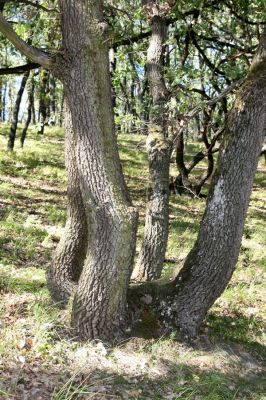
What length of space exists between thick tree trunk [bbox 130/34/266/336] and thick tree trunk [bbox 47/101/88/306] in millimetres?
966

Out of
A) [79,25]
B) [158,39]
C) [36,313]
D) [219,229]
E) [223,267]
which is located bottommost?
[36,313]

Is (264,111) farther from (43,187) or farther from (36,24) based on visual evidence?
(43,187)

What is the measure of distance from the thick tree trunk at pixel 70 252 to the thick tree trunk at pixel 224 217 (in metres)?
0.97

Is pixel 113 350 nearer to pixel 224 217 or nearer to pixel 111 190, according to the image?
pixel 111 190

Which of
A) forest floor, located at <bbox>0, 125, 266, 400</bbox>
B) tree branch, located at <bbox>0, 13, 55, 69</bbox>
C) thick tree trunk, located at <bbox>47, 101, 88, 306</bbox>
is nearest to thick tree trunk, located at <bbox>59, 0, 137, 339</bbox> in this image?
tree branch, located at <bbox>0, 13, 55, 69</bbox>

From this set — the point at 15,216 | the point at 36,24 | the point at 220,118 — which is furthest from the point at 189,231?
the point at 36,24

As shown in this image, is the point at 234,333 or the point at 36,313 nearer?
the point at 36,313

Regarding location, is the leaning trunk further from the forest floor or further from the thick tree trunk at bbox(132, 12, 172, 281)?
the thick tree trunk at bbox(132, 12, 172, 281)

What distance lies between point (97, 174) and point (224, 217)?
153 cm

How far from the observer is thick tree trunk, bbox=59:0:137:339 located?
175 inches

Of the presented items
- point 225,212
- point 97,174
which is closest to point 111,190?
point 97,174

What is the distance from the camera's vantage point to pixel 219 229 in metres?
5.02

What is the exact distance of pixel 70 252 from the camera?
224 inches

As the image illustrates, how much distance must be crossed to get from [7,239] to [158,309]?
3757mm
